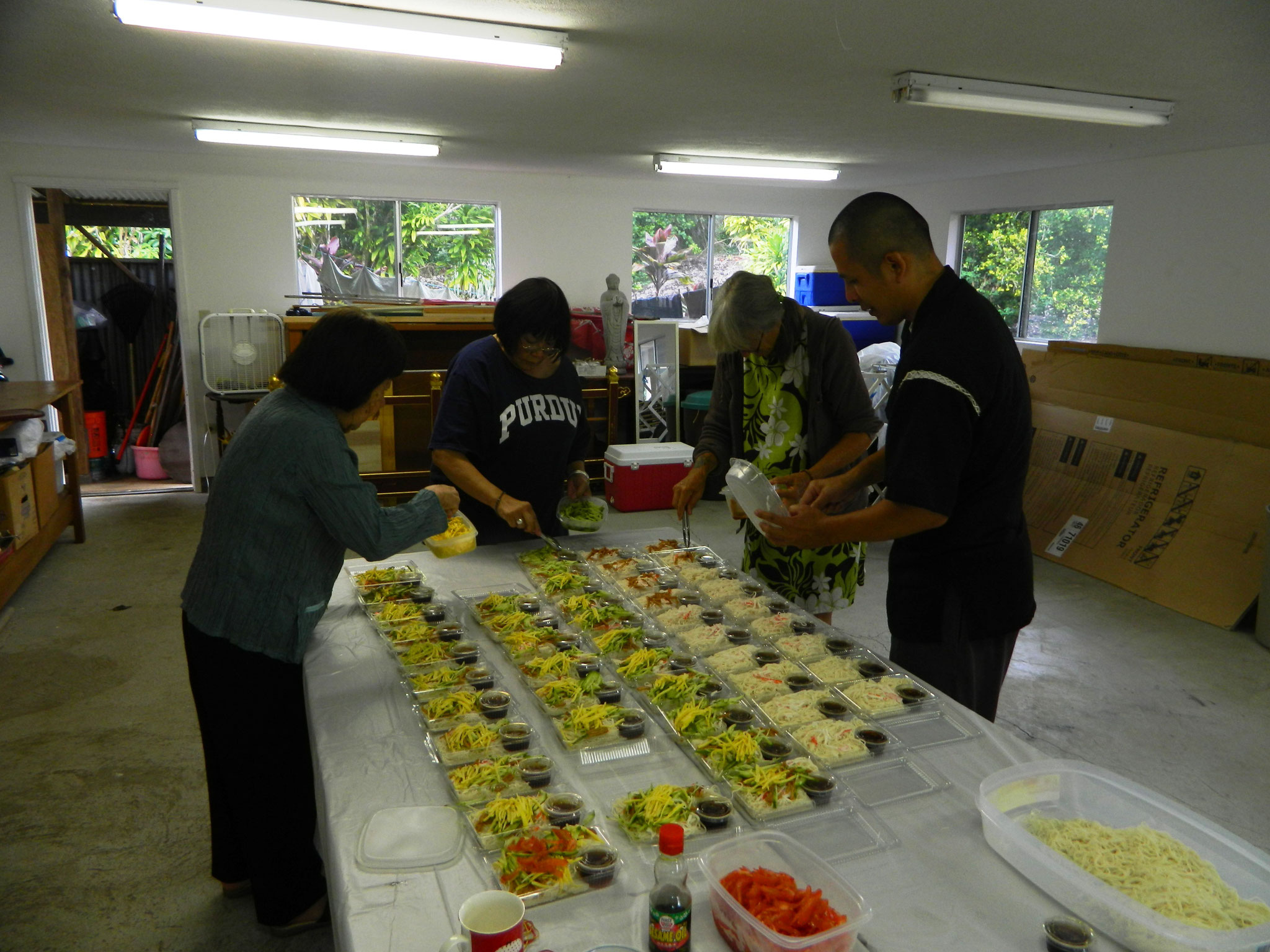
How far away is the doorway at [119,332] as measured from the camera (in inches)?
286

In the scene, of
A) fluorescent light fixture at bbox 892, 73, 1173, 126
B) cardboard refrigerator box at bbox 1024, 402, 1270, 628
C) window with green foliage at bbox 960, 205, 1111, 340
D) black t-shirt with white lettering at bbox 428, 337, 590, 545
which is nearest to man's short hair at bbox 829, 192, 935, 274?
black t-shirt with white lettering at bbox 428, 337, 590, 545

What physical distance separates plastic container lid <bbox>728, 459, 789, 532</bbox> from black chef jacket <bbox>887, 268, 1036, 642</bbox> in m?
0.40

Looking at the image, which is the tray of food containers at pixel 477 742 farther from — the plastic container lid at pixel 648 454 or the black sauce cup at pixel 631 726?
the plastic container lid at pixel 648 454

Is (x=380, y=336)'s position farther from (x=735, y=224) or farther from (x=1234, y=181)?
(x=735, y=224)

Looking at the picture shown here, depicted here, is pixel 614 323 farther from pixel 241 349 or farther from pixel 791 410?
pixel 791 410

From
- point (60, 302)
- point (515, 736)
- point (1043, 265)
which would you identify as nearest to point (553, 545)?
point (515, 736)

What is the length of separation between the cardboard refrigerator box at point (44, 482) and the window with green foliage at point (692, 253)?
4.89 metres

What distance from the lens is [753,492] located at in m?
2.31

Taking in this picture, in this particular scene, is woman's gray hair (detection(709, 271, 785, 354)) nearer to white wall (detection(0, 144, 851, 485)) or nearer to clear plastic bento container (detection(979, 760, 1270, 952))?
clear plastic bento container (detection(979, 760, 1270, 952))

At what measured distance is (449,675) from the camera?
6.03 ft

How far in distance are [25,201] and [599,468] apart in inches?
188

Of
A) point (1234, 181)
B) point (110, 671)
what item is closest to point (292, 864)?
point (110, 671)

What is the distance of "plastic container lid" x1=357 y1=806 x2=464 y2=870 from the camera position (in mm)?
1264

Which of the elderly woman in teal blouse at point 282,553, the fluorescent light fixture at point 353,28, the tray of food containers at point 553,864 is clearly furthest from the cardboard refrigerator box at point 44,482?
the tray of food containers at point 553,864
